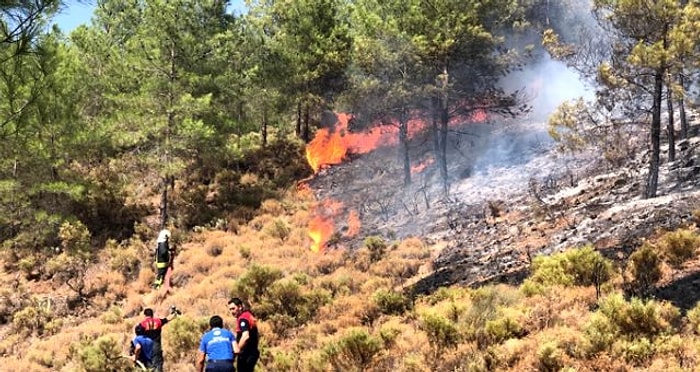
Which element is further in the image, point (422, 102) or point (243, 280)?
point (422, 102)

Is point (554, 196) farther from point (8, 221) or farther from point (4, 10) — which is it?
point (8, 221)

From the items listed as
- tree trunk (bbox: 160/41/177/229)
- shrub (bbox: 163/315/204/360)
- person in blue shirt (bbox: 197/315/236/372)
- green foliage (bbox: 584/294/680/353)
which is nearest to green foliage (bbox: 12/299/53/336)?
tree trunk (bbox: 160/41/177/229)

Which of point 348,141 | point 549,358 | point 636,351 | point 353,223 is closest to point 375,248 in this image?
point 353,223

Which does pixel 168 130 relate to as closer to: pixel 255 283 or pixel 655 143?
pixel 255 283

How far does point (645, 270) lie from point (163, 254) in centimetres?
1218

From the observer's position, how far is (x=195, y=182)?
2852cm

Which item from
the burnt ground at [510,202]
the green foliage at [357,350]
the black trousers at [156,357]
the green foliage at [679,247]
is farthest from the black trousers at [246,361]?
the green foliage at [679,247]

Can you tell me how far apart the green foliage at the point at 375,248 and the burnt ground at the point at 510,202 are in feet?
5.06

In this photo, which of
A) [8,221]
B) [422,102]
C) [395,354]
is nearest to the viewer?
[395,354]

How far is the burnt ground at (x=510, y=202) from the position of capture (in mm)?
13742

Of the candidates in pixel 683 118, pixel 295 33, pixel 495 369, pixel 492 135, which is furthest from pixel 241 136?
pixel 495 369

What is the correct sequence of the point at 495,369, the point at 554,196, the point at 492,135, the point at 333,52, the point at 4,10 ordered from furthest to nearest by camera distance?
the point at 492,135 → the point at 333,52 → the point at 554,196 → the point at 495,369 → the point at 4,10

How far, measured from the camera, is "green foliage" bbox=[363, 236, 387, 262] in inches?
708

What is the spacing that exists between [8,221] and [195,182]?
29.4 feet
